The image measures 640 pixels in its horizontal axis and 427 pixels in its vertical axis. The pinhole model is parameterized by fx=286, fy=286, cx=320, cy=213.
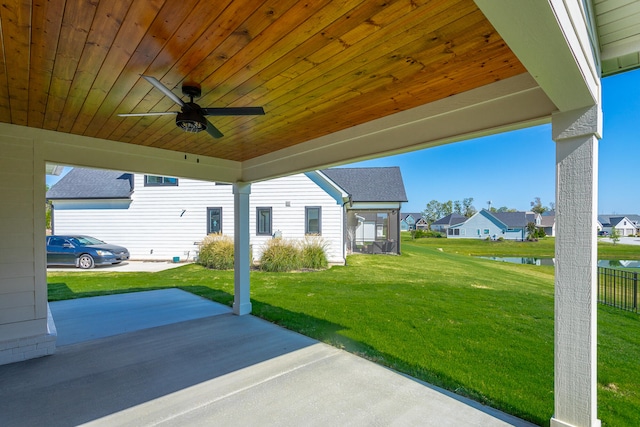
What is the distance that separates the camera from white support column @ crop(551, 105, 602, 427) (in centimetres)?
191

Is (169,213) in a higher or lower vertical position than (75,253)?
higher

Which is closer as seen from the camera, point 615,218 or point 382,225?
point 382,225

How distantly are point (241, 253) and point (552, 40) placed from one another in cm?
500

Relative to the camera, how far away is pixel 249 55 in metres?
1.97

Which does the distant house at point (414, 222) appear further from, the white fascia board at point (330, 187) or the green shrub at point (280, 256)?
the green shrub at point (280, 256)

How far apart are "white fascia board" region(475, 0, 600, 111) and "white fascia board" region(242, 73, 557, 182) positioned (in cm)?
42

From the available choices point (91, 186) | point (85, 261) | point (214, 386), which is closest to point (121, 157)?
point (214, 386)

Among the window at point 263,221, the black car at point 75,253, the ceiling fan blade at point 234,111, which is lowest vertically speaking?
the black car at point 75,253

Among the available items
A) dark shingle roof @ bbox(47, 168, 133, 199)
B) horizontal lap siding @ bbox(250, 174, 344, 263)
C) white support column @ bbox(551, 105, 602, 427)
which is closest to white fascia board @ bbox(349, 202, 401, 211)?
horizontal lap siding @ bbox(250, 174, 344, 263)

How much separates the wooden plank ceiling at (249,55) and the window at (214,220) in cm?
895

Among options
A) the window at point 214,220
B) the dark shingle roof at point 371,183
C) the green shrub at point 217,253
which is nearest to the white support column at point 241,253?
the green shrub at point 217,253

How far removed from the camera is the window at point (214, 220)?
39.2ft

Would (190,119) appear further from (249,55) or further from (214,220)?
(214,220)

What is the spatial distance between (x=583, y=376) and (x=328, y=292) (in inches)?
200
